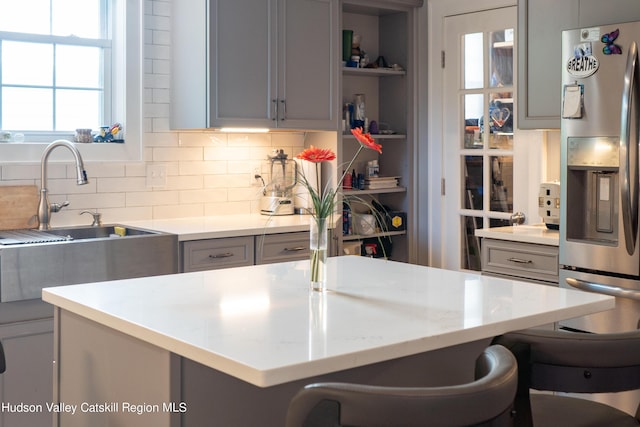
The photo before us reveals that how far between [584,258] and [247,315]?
211cm

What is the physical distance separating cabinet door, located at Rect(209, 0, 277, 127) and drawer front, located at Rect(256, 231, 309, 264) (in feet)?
2.07

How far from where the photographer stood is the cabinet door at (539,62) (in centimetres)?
412

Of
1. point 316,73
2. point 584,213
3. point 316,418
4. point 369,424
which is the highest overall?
point 316,73

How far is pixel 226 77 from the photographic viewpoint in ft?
14.5

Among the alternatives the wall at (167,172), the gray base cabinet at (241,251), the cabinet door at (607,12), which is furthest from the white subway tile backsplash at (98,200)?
the cabinet door at (607,12)

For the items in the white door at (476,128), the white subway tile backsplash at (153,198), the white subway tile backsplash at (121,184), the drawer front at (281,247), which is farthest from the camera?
the white door at (476,128)

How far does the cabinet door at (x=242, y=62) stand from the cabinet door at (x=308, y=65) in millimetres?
91

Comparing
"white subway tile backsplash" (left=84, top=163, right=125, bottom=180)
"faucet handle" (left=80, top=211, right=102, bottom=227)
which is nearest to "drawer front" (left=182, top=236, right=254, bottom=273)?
"faucet handle" (left=80, top=211, right=102, bottom=227)

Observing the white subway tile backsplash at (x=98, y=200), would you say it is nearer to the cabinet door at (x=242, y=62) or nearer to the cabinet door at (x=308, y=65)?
the cabinet door at (x=242, y=62)

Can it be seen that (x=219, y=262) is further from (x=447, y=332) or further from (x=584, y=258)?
(x=447, y=332)

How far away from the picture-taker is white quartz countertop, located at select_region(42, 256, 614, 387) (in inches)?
71.1

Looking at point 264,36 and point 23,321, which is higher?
point 264,36

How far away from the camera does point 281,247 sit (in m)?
4.43

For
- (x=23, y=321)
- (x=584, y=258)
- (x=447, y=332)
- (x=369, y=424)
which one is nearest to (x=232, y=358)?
(x=369, y=424)
